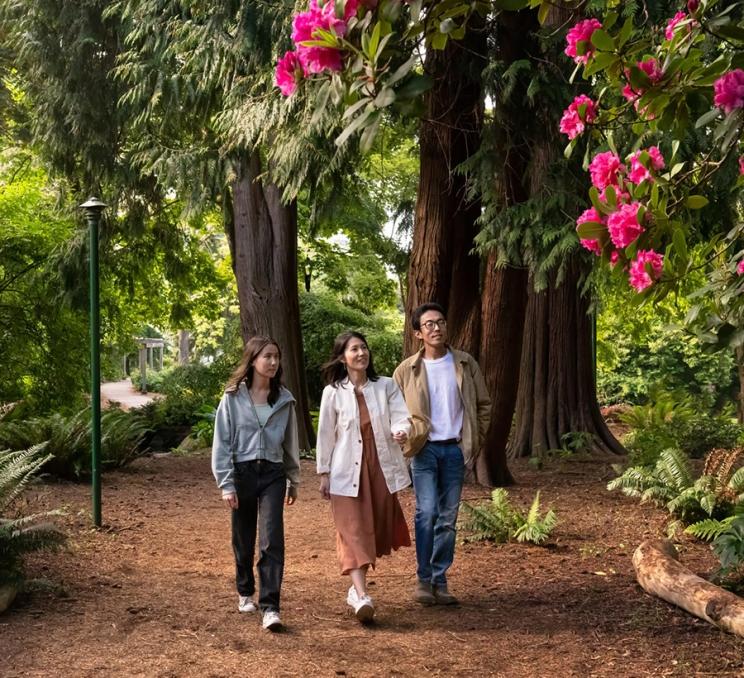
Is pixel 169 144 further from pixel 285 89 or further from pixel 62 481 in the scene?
pixel 285 89

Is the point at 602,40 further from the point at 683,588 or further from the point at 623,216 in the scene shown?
the point at 683,588

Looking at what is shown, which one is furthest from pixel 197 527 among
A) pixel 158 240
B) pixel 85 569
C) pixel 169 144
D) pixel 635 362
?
pixel 635 362

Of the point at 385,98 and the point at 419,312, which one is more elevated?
the point at 385,98

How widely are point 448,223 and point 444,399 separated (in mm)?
4676

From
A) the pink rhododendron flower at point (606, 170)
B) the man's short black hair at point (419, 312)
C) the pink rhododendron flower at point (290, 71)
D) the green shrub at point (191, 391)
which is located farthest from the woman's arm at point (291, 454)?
the green shrub at point (191, 391)

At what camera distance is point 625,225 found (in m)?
3.84

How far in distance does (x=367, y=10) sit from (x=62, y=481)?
375 inches

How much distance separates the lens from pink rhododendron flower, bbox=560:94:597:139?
4.50 meters

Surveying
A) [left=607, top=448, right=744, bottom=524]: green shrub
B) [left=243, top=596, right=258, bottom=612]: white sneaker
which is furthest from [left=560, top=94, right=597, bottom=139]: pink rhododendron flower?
[left=607, top=448, right=744, bottom=524]: green shrub

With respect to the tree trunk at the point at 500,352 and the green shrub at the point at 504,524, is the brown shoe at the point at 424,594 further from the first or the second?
the tree trunk at the point at 500,352

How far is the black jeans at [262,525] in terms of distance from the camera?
18.9ft

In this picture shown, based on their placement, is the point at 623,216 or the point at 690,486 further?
the point at 690,486

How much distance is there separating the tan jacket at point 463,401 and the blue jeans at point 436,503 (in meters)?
0.09

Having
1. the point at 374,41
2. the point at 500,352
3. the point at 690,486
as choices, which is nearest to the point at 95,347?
the point at 500,352
